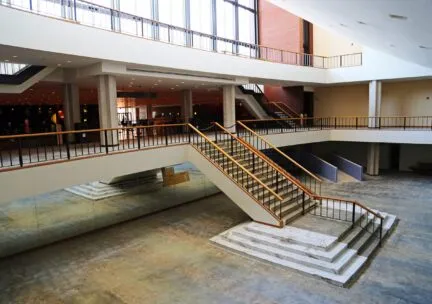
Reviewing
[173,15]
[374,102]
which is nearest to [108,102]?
[173,15]

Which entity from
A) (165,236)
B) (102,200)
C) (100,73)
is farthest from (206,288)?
(102,200)

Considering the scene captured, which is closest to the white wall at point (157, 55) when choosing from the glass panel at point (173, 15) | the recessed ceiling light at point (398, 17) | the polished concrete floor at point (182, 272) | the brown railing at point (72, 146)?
the brown railing at point (72, 146)

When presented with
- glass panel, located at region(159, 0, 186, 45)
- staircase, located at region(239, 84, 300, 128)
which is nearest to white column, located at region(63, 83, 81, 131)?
glass panel, located at region(159, 0, 186, 45)

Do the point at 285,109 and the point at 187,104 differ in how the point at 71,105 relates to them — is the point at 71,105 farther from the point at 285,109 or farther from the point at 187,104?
the point at 285,109

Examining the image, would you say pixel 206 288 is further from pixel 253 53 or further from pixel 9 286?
pixel 253 53

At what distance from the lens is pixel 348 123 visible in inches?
906

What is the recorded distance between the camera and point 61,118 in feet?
69.2

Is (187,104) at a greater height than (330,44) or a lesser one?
lesser

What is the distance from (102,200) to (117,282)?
8518 millimetres

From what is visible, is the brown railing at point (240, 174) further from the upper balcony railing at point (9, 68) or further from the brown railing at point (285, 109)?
the brown railing at point (285, 109)

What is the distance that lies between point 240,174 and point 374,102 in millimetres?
12034

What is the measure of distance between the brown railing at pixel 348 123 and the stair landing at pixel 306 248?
8.88 meters

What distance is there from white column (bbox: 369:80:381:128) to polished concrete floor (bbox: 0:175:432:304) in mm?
8974

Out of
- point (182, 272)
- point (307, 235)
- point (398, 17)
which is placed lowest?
point (182, 272)
